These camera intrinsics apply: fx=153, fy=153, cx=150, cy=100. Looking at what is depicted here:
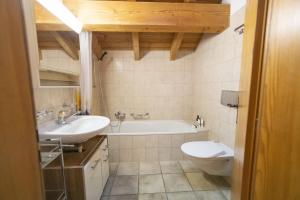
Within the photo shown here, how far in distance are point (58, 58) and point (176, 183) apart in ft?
6.52

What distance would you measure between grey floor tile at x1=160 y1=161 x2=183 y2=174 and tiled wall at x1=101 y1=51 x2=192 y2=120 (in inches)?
43.4

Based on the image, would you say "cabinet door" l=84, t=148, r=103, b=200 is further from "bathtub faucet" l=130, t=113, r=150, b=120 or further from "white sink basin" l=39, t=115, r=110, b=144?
"bathtub faucet" l=130, t=113, r=150, b=120

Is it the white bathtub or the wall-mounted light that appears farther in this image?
the white bathtub

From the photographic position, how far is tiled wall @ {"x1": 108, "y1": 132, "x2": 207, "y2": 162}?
7.93 feet

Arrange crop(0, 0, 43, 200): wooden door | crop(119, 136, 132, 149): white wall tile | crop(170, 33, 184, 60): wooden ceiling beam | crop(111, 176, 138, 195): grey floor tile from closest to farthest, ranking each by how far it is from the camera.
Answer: crop(0, 0, 43, 200): wooden door, crop(111, 176, 138, 195): grey floor tile, crop(119, 136, 132, 149): white wall tile, crop(170, 33, 184, 60): wooden ceiling beam

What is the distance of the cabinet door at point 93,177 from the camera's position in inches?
48.3

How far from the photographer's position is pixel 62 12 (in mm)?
1527

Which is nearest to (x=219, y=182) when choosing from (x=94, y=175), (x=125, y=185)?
(x=125, y=185)

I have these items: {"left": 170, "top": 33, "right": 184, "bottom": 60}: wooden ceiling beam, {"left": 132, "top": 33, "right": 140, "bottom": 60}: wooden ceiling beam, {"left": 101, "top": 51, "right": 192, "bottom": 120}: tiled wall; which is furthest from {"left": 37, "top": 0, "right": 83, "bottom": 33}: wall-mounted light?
{"left": 170, "top": 33, "right": 184, "bottom": 60}: wooden ceiling beam

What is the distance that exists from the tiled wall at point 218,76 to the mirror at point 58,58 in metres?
1.95

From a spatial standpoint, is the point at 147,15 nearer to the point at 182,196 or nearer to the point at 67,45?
the point at 67,45

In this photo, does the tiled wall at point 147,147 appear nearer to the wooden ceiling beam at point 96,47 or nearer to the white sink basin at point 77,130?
the white sink basin at point 77,130

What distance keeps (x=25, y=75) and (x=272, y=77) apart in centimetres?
99

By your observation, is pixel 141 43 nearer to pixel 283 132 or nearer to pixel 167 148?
pixel 167 148
